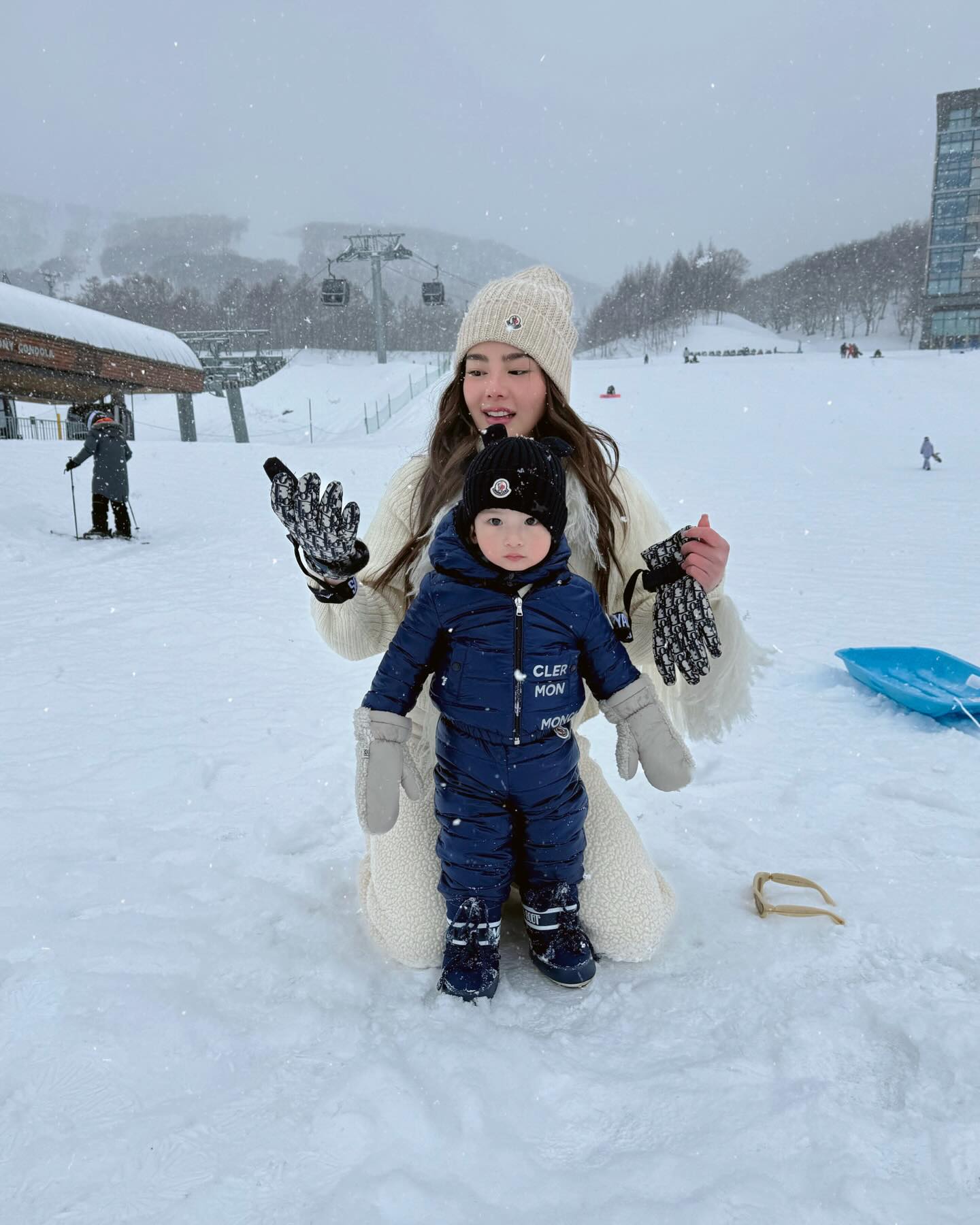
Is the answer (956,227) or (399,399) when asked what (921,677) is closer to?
(399,399)

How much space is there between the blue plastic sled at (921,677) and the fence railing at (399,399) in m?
26.9

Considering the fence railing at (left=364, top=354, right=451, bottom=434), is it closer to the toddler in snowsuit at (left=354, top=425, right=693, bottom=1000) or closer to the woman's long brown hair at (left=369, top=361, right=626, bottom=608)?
the woman's long brown hair at (left=369, top=361, right=626, bottom=608)

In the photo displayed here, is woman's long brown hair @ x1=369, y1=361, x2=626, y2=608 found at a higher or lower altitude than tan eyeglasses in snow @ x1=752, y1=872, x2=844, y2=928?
higher

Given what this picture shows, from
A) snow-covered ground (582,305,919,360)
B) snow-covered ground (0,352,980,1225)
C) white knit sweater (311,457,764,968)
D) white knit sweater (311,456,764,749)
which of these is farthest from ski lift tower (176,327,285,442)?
snow-covered ground (582,305,919,360)

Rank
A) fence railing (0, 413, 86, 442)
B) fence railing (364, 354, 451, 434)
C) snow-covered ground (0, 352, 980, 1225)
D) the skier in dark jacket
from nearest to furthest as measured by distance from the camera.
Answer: snow-covered ground (0, 352, 980, 1225), the skier in dark jacket, fence railing (0, 413, 86, 442), fence railing (364, 354, 451, 434)

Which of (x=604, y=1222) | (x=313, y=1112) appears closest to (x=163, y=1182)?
(x=313, y=1112)

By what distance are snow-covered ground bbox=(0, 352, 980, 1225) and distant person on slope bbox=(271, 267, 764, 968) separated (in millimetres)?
161

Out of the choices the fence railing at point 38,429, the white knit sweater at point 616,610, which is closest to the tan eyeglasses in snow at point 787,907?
the white knit sweater at point 616,610

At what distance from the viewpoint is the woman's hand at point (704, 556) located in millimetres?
1919

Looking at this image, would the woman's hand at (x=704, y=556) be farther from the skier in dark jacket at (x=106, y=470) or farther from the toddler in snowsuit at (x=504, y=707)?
the skier in dark jacket at (x=106, y=470)

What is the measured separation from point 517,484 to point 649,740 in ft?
2.40

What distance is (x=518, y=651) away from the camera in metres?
1.83

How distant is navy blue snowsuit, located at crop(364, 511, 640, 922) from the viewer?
1.84 metres

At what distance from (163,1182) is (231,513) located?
10.9 m
